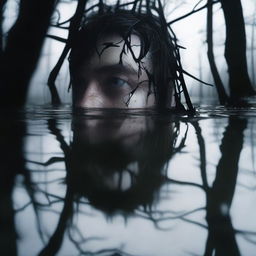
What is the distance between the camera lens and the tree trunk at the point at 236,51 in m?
1.49

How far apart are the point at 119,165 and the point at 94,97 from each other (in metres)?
0.84

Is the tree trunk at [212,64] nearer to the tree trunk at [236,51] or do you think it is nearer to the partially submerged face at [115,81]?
the tree trunk at [236,51]

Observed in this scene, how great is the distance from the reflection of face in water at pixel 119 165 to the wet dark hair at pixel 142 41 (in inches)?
20.6

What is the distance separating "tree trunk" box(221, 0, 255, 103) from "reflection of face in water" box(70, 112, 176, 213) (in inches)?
42.0

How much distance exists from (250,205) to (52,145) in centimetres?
29

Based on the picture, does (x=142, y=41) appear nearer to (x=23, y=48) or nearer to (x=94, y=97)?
(x=94, y=97)

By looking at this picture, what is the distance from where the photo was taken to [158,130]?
0.57m

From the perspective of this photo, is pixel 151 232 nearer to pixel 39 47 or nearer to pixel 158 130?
→ pixel 158 130

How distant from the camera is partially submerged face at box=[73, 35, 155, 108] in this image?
1.10 metres

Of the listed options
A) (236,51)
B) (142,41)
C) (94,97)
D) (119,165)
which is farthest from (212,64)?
(119,165)

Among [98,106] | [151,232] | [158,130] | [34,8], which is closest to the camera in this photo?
[151,232]

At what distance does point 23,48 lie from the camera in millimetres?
1436

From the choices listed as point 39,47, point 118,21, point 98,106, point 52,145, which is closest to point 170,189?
point 52,145

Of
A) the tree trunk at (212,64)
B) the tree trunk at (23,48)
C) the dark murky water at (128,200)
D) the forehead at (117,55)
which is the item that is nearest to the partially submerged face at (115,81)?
the forehead at (117,55)
